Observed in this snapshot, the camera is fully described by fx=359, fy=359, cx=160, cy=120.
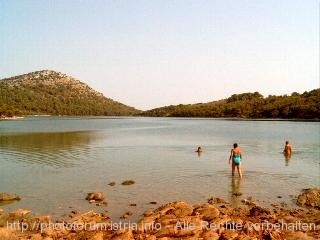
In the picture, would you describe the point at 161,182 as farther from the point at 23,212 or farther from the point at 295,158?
the point at 295,158

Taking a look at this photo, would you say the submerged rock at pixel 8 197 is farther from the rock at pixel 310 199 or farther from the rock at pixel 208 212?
the rock at pixel 310 199

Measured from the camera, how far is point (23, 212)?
1777 cm

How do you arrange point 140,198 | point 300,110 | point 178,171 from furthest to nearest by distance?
point 300,110
point 178,171
point 140,198

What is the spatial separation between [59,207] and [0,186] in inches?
323

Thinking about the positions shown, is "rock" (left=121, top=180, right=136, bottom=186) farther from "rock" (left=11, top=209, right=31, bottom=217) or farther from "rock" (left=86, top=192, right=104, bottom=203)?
"rock" (left=11, top=209, right=31, bottom=217)

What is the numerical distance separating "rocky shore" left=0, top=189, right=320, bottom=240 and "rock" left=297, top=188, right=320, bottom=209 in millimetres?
Answer: 962

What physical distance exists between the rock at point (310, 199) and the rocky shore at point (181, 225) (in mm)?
962

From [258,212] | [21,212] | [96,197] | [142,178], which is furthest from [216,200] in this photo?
[21,212]

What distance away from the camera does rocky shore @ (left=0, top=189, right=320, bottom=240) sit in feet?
44.3

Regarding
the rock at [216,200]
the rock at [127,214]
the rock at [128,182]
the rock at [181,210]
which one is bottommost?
the rock at [127,214]

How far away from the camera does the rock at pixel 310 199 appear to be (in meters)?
19.2

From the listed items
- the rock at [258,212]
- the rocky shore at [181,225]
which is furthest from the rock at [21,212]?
the rock at [258,212]

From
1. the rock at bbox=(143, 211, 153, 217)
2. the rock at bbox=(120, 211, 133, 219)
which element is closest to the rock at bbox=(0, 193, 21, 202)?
the rock at bbox=(120, 211, 133, 219)

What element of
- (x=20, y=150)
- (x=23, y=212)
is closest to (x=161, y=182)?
(x=23, y=212)
